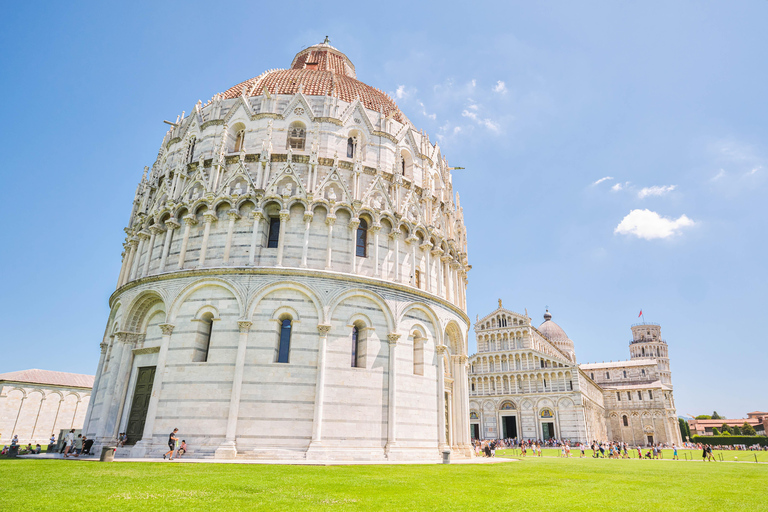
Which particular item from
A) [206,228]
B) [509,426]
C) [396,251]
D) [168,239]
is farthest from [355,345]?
[509,426]

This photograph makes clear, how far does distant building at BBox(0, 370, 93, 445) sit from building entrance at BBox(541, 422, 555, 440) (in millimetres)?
55369

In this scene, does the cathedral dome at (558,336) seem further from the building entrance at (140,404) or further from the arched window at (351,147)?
the building entrance at (140,404)

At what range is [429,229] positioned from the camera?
24453 millimetres

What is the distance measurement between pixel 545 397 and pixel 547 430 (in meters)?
4.48

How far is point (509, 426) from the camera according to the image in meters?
65.6

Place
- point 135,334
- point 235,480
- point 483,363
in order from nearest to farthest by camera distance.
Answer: point 235,480 < point 135,334 < point 483,363

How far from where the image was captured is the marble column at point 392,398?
62.7ft

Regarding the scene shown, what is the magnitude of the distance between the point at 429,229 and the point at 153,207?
46.4ft

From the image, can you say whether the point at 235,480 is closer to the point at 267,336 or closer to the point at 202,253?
the point at 267,336

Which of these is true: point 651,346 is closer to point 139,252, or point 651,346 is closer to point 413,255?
point 413,255

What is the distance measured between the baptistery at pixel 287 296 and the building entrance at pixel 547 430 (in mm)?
44980

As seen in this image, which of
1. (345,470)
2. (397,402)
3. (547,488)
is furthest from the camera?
(397,402)

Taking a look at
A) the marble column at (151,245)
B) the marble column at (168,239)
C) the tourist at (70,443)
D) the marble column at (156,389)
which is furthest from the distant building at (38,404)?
the marble column at (156,389)

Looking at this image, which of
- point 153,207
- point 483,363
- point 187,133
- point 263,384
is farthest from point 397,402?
point 483,363
